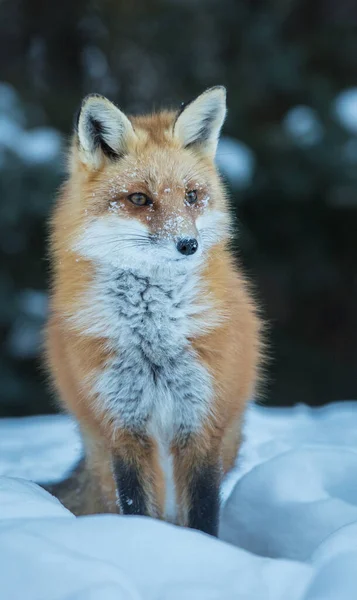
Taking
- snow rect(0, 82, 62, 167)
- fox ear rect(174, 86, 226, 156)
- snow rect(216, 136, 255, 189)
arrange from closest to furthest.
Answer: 1. fox ear rect(174, 86, 226, 156)
2. snow rect(0, 82, 62, 167)
3. snow rect(216, 136, 255, 189)

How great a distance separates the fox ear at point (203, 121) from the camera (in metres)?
2.80

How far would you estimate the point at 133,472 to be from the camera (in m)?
2.60

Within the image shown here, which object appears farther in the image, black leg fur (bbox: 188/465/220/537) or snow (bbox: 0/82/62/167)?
snow (bbox: 0/82/62/167)

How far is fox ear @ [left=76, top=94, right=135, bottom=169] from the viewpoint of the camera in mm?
2664

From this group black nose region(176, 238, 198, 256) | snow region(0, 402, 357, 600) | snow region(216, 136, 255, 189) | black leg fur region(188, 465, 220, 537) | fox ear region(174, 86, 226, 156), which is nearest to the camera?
snow region(0, 402, 357, 600)

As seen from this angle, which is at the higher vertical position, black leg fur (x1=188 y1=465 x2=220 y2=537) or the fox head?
the fox head

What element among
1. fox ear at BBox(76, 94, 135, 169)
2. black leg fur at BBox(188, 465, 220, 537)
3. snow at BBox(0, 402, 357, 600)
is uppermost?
fox ear at BBox(76, 94, 135, 169)

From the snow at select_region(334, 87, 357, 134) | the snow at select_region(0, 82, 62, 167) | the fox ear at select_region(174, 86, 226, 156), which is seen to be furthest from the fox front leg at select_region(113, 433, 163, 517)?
the snow at select_region(334, 87, 357, 134)

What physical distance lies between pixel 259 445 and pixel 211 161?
1.27 metres

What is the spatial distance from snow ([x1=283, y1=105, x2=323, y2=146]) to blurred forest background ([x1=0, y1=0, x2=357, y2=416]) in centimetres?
1

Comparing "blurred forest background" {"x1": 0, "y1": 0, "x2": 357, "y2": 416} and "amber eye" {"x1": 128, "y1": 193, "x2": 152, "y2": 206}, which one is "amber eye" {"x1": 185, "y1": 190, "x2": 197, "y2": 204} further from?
"blurred forest background" {"x1": 0, "y1": 0, "x2": 357, "y2": 416}

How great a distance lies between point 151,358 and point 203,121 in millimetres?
931

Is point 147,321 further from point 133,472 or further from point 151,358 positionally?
point 133,472

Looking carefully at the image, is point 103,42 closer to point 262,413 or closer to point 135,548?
point 262,413
